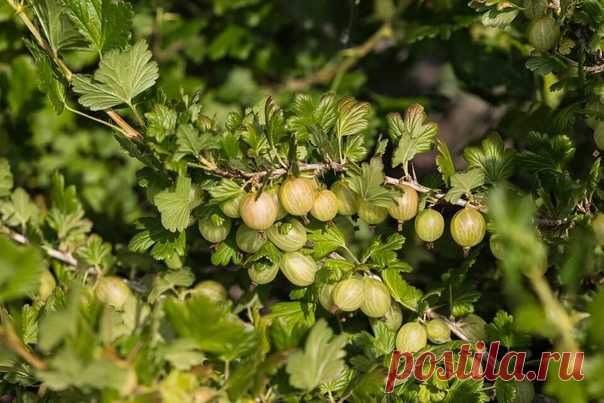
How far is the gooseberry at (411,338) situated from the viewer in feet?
2.77

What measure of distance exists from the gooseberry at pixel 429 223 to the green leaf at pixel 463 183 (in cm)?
3

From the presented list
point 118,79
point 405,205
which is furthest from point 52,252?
point 405,205

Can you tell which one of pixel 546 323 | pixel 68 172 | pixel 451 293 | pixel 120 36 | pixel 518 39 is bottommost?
pixel 68 172

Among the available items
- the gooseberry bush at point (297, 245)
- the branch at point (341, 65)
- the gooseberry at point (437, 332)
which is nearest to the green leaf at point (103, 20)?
the gooseberry bush at point (297, 245)

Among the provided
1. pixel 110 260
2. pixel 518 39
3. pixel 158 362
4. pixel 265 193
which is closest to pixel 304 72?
pixel 518 39

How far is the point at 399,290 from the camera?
87 centimetres

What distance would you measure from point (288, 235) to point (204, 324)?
7.9 inches

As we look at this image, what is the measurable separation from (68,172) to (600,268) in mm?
1081

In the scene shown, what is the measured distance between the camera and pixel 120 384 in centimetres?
59

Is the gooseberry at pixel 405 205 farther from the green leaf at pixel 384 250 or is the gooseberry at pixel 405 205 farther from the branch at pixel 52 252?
the branch at pixel 52 252

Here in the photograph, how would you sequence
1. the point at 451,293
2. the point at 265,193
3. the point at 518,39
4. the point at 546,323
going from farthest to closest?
1. the point at 518,39
2. the point at 451,293
3. the point at 265,193
4. the point at 546,323

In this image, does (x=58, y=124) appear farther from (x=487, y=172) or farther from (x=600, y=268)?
(x=600, y=268)

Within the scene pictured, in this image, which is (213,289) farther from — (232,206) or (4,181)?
(4,181)

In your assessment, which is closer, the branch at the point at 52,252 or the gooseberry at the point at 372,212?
the gooseberry at the point at 372,212
